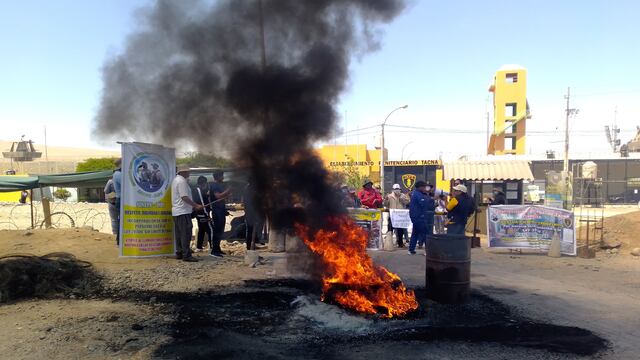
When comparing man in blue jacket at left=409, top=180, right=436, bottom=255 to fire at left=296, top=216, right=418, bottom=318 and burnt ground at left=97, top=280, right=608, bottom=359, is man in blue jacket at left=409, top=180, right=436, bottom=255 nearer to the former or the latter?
fire at left=296, top=216, right=418, bottom=318

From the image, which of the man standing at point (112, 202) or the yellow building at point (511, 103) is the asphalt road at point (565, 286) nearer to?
the man standing at point (112, 202)

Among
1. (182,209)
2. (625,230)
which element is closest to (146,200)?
(182,209)

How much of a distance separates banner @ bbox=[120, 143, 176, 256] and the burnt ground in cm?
187

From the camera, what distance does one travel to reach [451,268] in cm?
562

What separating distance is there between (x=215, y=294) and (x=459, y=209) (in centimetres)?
511

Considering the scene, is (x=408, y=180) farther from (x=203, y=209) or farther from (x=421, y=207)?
(x=203, y=209)

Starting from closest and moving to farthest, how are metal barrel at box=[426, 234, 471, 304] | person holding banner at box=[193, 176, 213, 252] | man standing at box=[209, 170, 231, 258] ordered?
metal barrel at box=[426, 234, 471, 304] < person holding banner at box=[193, 176, 213, 252] < man standing at box=[209, 170, 231, 258]

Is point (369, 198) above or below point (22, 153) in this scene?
below

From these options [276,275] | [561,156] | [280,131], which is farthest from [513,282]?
[561,156]

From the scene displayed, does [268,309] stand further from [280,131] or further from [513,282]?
[513,282]

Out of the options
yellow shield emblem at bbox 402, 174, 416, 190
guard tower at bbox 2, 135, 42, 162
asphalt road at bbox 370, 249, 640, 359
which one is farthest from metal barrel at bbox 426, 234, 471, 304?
guard tower at bbox 2, 135, 42, 162

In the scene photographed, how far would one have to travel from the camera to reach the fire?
5.17 metres

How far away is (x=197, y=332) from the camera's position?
4434 mm

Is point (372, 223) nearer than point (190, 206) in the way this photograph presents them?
No
